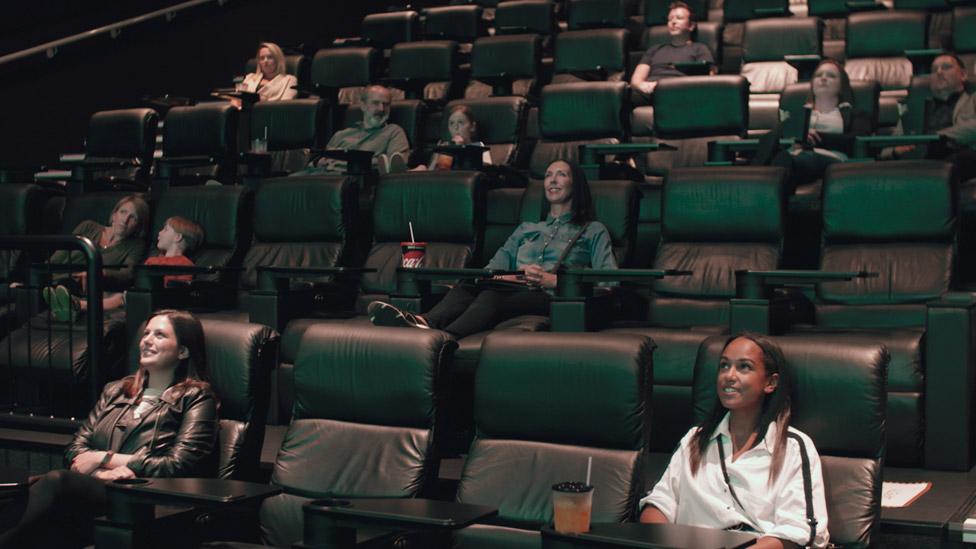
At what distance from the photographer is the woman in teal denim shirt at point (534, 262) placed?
395 centimetres

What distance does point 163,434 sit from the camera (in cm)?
314

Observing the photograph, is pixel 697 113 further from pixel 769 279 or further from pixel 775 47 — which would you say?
pixel 769 279

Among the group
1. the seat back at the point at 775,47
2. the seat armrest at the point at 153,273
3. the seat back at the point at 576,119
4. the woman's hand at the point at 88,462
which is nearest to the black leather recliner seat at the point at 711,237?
the seat back at the point at 576,119

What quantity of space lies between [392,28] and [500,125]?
2.46 meters

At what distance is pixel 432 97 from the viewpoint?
6844 millimetres

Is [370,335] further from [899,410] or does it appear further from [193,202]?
[193,202]

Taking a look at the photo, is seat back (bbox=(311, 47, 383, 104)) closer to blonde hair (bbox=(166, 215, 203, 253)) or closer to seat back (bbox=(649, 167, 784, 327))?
blonde hair (bbox=(166, 215, 203, 253))

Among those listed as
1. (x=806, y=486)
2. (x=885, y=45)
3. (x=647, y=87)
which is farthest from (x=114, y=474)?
(x=885, y=45)

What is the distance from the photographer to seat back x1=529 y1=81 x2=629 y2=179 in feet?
17.5

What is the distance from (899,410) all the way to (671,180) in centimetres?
131

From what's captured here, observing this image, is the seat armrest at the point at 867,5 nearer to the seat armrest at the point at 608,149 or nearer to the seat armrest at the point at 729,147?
the seat armrest at the point at 729,147

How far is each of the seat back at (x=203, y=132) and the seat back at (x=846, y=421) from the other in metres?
3.81

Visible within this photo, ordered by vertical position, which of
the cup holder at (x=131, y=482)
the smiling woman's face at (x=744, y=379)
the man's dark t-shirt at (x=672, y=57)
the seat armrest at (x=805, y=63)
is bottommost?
the cup holder at (x=131, y=482)

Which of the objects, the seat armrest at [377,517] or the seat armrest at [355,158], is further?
the seat armrest at [355,158]
